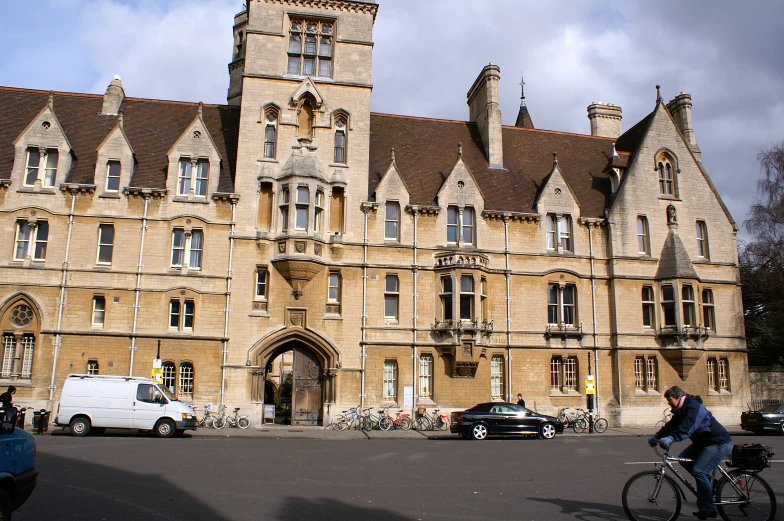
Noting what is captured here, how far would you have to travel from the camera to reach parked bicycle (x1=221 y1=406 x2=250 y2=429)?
26734 millimetres

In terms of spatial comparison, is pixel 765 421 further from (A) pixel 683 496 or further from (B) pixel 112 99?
(B) pixel 112 99

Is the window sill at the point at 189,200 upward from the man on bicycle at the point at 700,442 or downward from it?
upward

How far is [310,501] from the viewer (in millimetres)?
10438

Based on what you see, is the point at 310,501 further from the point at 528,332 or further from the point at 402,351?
the point at 528,332

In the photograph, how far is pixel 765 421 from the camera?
27.6m

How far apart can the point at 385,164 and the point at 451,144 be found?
4.47 metres

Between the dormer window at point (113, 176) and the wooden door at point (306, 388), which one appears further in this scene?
the wooden door at point (306, 388)

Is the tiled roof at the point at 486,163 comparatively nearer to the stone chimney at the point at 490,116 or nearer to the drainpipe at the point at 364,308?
the stone chimney at the point at 490,116

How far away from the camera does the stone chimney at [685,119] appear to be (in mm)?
36219

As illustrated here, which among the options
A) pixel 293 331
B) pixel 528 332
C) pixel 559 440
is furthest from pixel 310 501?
pixel 528 332

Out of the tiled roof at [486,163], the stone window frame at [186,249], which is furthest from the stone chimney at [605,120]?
the stone window frame at [186,249]

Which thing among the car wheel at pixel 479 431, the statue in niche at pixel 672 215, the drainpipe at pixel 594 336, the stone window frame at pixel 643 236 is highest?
the statue in niche at pixel 672 215

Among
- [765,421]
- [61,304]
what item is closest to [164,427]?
[61,304]

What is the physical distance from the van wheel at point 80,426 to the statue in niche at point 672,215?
27576 millimetres
